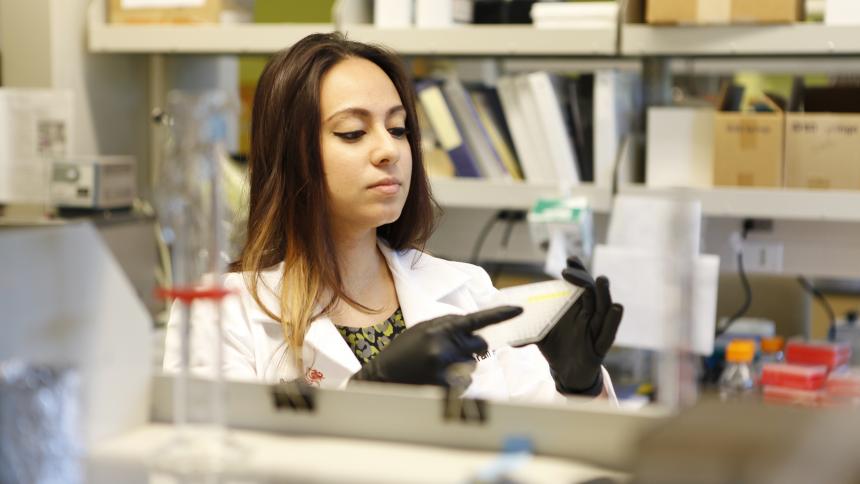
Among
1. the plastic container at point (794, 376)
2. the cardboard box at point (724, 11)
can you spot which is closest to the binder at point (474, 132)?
the cardboard box at point (724, 11)

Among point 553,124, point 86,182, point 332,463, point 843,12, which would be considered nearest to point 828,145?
point 843,12

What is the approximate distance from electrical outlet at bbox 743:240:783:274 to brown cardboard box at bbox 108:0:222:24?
5.32 ft

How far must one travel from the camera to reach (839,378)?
2.59m

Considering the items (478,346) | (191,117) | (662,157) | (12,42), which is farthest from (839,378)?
(12,42)

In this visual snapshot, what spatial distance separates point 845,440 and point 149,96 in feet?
10.0

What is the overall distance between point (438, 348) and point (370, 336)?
65cm

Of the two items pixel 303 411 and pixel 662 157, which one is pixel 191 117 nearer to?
pixel 303 411

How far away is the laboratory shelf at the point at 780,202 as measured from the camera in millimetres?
2668

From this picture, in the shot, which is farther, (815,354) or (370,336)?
(815,354)

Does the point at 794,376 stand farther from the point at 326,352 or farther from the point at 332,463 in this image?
the point at 332,463

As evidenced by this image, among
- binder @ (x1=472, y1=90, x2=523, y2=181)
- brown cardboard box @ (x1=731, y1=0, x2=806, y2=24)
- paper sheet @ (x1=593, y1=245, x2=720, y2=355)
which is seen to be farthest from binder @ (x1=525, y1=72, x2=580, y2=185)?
brown cardboard box @ (x1=731, y1=0, x2=806, y2=24)

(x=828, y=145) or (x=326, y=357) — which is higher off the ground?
(x=828, y=145)

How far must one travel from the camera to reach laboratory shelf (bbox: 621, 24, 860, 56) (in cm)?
264

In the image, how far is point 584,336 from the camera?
1.70 m
